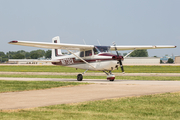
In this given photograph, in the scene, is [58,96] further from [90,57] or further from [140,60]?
[140,60]

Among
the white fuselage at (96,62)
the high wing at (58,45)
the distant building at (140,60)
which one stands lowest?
the distant building at (140,60)

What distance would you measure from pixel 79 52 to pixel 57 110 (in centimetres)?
1975

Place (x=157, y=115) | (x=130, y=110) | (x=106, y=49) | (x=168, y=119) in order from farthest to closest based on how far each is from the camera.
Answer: (x=106, y=49) → (x=130, y=110) → (x=157, y=115) → (x=168, y=119)

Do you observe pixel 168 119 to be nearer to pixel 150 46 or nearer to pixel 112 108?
pixel 112 108

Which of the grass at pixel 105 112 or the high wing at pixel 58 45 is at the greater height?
the high wing at pixel 58 45

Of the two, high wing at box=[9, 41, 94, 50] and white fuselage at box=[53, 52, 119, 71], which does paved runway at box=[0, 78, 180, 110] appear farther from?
high wing at box=[9, 41, 94, 50]

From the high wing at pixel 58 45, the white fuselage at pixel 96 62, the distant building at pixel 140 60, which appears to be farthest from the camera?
the distant building at pixel 140 60

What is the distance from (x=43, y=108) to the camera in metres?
9.80

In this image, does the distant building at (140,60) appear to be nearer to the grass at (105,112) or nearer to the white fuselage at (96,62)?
the white fuselage at (96,62)

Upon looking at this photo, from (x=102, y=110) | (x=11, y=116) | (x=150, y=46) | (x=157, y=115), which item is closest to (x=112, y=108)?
(x=102, y=110)

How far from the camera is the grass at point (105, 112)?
822cm

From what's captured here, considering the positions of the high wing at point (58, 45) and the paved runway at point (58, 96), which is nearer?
the paved runway at point (58, 96)

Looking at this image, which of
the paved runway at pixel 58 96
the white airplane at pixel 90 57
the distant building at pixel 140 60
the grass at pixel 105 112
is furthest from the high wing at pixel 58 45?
the distant building at pixel 140 60

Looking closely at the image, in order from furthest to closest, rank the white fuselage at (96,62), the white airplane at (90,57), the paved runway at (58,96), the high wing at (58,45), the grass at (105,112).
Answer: the white fuselage at (96,62) → the white airplane at (90,57) → the high wing at (58,45) → the paved runway at (58,96) → the grass at (105,112)
